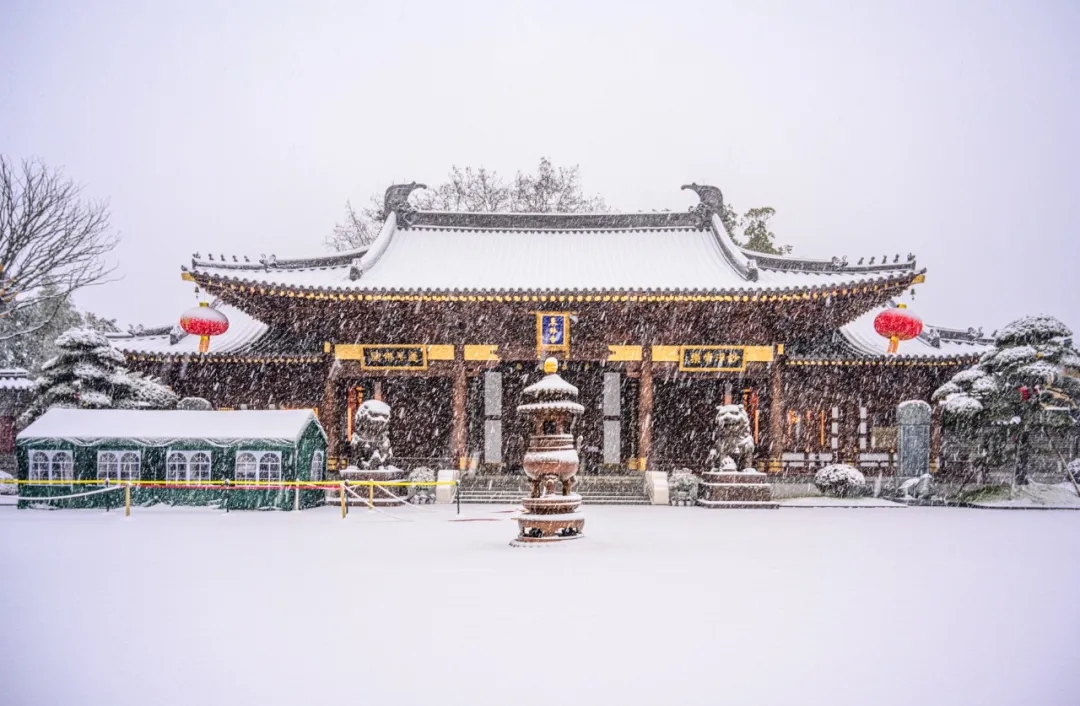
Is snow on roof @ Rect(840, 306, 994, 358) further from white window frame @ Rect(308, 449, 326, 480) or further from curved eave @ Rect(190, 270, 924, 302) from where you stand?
white window frame @ Rect(308, 449, 326, 480)

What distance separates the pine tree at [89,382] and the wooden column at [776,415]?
45.8 feet

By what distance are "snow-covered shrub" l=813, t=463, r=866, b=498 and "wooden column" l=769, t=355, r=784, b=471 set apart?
96cm

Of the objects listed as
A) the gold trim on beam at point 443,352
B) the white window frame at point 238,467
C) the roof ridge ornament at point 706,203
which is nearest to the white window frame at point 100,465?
the white window frame at point 238,467

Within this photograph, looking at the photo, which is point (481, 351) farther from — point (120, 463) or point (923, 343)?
point (923, 343)

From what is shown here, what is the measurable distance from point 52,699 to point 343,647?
1654 millimetres

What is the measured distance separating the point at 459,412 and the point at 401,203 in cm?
721

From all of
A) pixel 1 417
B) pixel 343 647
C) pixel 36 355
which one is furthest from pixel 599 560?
pixel 36 355

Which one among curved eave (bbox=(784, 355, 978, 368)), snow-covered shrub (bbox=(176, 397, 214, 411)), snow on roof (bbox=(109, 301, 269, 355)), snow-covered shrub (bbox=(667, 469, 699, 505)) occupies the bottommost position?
snow-covered shrub (bbox=(667, 469, 699, 505))

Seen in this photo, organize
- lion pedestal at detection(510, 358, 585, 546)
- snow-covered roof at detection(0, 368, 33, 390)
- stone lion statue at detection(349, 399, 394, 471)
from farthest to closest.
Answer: snow-covered roof at detection(0, 368, 33, 390) → stone lion statue at detection(349, 399, 394, 471) → lion pedestal at detection(510, 358, 585, 546)

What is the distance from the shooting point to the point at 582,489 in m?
17.7

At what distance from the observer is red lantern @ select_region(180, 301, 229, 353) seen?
1814cm

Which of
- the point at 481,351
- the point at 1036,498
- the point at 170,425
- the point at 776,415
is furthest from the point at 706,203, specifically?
the point at 170,425

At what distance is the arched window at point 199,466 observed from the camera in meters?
15.7

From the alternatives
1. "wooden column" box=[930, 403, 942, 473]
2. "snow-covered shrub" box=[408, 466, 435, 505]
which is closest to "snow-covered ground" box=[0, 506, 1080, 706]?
"snow-covered shrub" box=[408, 466, 435, 505]
